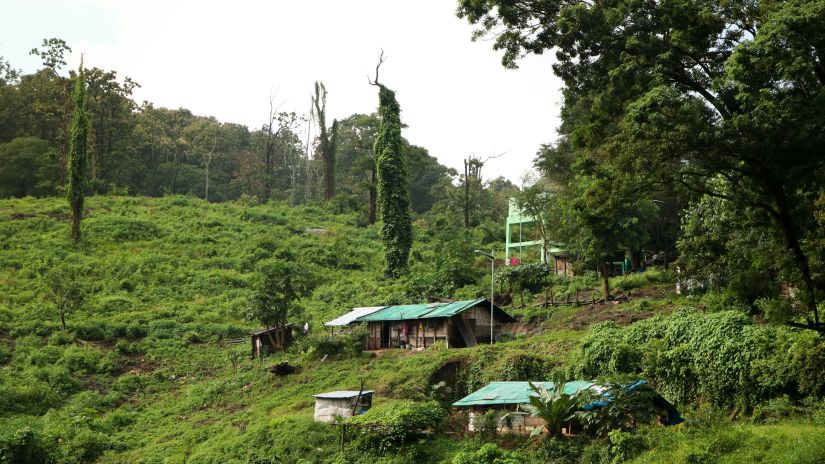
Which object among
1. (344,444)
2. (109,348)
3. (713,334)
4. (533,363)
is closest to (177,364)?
(109,348)

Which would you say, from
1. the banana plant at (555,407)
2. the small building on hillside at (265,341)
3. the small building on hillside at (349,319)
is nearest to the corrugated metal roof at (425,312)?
the small building on hillside at (349,319)

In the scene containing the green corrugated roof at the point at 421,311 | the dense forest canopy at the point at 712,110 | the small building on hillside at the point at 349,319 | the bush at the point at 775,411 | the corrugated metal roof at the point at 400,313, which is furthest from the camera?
the small building on hillside at the point at 349,319

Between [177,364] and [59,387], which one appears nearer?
[59,387]

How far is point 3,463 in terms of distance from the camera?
1073 inches

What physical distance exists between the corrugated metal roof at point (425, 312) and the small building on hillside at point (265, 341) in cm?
382

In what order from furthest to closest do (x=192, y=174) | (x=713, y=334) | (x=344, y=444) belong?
(x=192, y=174), (x=344, y=444), (x=713, y=334)

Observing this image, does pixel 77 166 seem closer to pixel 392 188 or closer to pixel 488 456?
pixel 392 188

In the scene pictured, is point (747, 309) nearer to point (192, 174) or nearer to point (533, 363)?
point (533, 363)

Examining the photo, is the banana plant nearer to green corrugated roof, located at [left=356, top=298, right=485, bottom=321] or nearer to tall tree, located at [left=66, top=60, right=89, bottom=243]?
green corrugated roof, located at [left=356, top=298, right=485, bottom=321]

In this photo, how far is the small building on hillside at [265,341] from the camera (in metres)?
39.1

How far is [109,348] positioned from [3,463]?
1293cm

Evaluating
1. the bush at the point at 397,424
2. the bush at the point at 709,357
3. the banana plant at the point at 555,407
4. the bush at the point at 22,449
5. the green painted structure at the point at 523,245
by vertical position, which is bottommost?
the bush at the point at 22,449

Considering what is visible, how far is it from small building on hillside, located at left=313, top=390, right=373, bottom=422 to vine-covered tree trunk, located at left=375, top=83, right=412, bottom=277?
24.4 m

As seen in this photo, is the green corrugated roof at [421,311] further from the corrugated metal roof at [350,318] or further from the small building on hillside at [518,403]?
the small building on hillside at [518,403]
